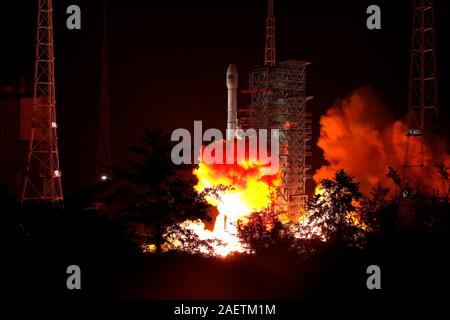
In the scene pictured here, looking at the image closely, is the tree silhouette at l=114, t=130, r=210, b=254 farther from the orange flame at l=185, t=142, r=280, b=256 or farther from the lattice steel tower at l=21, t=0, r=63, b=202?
the orange flame at l=185, t=142, r=280, b=256

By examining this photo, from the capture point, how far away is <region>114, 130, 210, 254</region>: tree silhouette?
594 inches

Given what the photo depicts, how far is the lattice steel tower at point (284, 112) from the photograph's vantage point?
4134cm

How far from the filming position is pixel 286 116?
41781 mm

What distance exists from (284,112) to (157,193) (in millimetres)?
27264

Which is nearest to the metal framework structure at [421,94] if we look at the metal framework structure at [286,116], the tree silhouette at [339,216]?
the metal framework structure at [286,116]

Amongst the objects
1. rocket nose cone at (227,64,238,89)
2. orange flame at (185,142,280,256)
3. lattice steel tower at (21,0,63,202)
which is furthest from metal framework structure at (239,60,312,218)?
lattice steel tower at (21,0,63,202)

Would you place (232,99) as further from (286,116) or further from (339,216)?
(339,216)

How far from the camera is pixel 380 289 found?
1254 cm

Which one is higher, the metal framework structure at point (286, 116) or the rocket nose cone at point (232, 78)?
the rocket nose cone at point (232, 78)

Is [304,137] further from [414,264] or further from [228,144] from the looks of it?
[414,264]

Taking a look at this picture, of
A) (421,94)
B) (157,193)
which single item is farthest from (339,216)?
(421,94)

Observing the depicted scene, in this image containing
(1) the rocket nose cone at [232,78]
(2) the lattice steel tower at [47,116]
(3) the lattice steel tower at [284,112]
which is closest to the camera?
(2) the lattice steel tower at [47,116]

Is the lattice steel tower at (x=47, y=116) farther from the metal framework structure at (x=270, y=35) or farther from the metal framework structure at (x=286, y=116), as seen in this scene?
the metal framework structure at (x=270, y=35)

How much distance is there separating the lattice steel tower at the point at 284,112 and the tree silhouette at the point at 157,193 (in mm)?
26053
